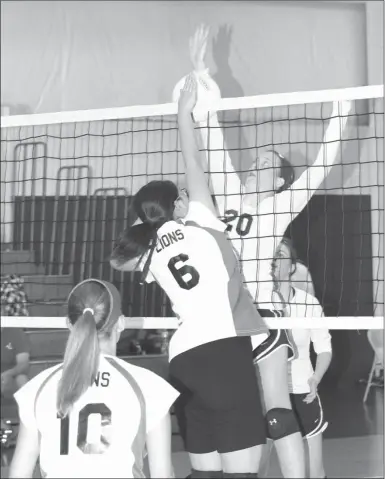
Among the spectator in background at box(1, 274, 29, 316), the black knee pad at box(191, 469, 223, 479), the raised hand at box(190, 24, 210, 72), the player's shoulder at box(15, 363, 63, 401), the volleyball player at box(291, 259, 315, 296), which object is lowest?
the black knee pad at box(191, 469, 223, 479)

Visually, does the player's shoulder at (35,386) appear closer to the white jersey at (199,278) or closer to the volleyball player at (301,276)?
the white jersey at (199,278)

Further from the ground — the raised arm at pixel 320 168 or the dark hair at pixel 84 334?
the raised arm at pixel 320 168

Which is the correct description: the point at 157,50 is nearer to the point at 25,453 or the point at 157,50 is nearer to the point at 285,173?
the point at 285,173

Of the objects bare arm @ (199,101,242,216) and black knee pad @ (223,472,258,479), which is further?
bare arm @ (199,101,242,216)

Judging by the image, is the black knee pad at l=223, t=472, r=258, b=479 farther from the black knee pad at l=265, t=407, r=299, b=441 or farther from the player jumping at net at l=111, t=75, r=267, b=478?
the black knee pad at l=265, t=407, r=299, b=441

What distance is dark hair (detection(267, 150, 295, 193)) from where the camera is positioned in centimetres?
361

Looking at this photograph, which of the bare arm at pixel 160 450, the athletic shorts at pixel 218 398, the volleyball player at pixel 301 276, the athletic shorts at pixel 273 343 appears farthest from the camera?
the volleyball player at pixel 301 276

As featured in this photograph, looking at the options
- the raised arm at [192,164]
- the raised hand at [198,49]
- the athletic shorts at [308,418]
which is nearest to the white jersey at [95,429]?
the raised arm at [192,164]

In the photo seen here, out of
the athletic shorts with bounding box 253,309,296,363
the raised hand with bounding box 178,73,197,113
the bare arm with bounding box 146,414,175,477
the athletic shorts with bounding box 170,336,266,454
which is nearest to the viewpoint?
the bare arm with bounding box 146,414,175,477

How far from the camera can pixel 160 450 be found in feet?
7.33

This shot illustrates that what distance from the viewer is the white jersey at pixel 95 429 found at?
2.24 m

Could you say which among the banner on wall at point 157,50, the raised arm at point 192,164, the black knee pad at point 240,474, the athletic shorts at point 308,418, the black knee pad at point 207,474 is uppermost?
the banner on wall at point 157,50

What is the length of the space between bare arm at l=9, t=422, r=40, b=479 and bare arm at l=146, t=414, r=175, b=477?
366mm

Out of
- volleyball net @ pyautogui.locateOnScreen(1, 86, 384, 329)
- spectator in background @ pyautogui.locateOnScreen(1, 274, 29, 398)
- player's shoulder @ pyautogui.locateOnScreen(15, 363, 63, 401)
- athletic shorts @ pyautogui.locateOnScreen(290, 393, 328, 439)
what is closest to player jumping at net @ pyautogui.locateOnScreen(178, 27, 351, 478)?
athletic shorts @ pyautogui.locateOnScreen(290, 393, 328, 439)
